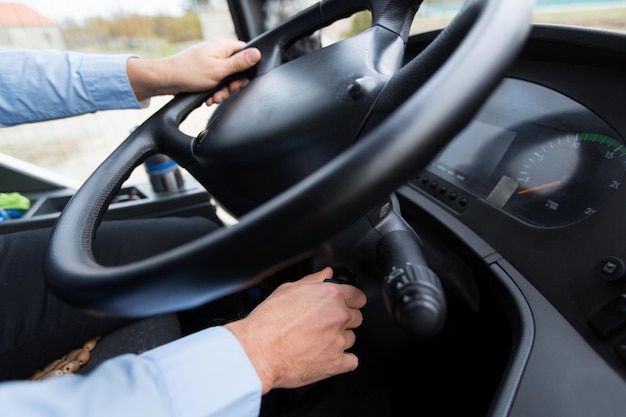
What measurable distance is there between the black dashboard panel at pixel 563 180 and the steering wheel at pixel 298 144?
28 cm

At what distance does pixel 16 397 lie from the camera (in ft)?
1.02

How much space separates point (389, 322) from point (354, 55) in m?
0.50

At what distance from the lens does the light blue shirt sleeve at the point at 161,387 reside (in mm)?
317

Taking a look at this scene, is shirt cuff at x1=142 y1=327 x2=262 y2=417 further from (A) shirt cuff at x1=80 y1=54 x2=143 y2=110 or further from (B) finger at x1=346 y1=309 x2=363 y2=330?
(A) shirt cuff at x1=80 y1=54 x2=143 y2=110

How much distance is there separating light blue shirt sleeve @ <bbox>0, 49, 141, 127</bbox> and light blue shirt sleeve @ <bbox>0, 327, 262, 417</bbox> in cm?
60

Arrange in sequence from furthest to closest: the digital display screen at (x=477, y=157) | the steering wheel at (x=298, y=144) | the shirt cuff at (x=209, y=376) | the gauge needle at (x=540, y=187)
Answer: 1. the digital display screen at (x=477, y=157)
2. the gauge needle at (x=540, y=187)
3. the shirt cuff at (x=209, y=376)
4. the steering wheel at (x=298, y=144)

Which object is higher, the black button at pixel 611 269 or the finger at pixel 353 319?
the finger at pixel 353 319

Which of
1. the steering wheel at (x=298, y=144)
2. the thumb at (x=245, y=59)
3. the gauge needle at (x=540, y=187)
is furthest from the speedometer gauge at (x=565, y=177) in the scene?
the thumb at (x=245, y=59)

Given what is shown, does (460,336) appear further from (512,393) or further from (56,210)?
(56,210)

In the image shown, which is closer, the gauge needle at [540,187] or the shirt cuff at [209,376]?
the shirt cuff at [209,376]

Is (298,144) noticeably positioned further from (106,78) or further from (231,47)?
(106,78)

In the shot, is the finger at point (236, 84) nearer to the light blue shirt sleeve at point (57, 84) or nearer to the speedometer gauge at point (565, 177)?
the light blue shirt sleeve at point (57, 84)

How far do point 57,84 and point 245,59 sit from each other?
425mm

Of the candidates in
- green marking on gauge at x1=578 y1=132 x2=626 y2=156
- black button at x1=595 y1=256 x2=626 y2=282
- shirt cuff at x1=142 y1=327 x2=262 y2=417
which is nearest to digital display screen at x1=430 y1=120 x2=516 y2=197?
green marking on gauge at x1=578 y1=132 x2=626 y2=156
